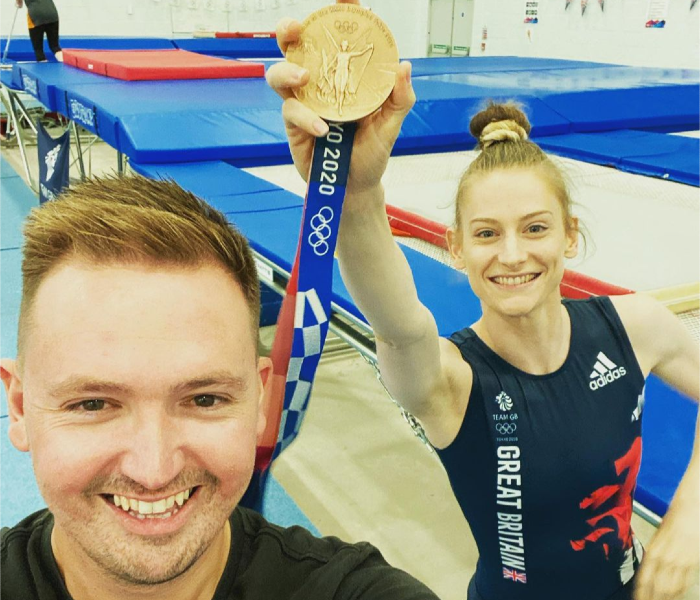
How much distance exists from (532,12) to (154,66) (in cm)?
567

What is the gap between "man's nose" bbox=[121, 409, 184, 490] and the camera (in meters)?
0.68

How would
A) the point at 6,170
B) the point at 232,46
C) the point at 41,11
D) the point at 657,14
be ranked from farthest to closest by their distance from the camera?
the point at 232,46
the point at 657,14
the point at 6,170
the point at 41,11

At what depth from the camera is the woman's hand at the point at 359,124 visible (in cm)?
79

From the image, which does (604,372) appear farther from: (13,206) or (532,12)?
(532,12)

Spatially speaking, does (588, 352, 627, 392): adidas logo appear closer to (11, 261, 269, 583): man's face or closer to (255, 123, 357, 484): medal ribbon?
(255, 123, 357, 484): medal ribbon

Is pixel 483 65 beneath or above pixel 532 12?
beneath

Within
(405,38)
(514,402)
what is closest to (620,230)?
(514,402)

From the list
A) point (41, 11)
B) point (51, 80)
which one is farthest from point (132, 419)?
point (41, 11)

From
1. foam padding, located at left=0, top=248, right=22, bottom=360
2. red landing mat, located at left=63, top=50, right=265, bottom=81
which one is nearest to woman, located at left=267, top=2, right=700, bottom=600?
foam padding, located at left=0, top=248, right=22, bottom=360

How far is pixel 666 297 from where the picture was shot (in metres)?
1.96

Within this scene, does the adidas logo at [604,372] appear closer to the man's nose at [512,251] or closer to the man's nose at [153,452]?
the man's nose at [512,251]

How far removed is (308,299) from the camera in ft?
3.33

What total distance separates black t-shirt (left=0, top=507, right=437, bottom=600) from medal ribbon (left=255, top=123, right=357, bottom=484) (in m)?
0.25

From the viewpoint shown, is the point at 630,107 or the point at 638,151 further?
the point at 630,107
